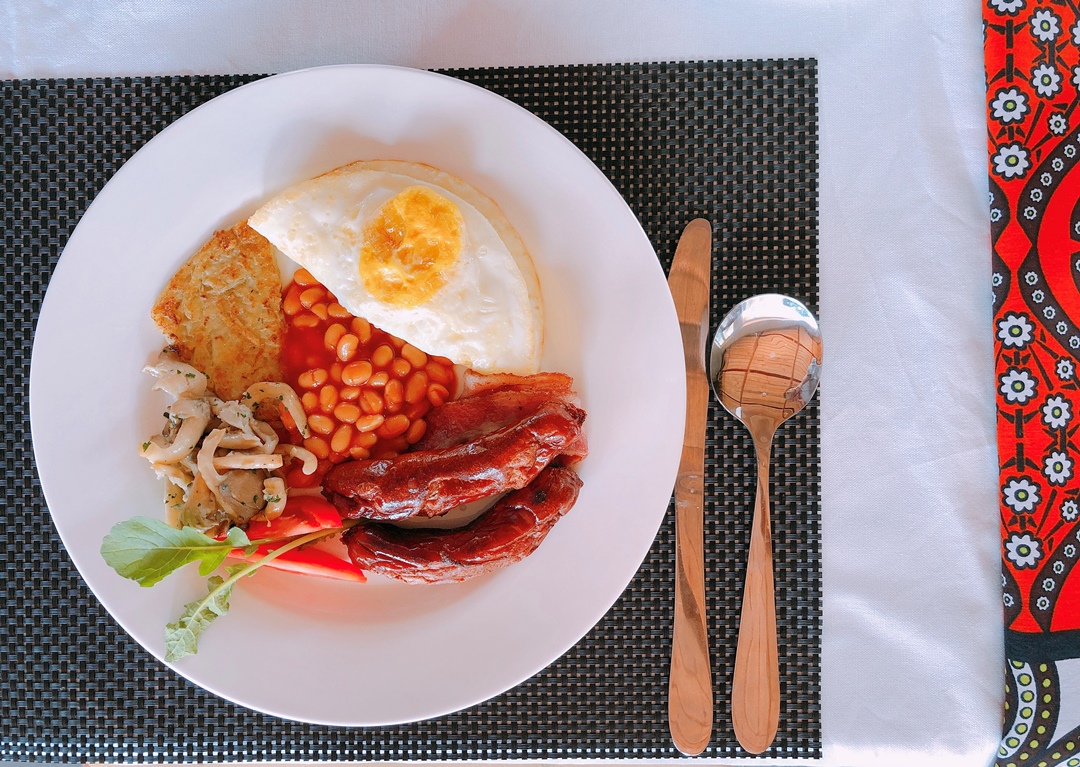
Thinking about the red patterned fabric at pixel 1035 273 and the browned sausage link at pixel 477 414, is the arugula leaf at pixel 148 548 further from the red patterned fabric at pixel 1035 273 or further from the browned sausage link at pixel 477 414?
the red patterned fabric at pixel 1035 273

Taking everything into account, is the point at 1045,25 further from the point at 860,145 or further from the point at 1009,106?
the point at 860,145

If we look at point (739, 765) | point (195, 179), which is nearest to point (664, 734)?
point (739, 765)

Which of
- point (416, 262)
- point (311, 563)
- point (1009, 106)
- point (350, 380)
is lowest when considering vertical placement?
point (311, 563)

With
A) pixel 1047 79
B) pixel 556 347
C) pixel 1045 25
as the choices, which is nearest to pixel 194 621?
pixel 556 347

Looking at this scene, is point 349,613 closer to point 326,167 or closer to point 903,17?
point 326,167

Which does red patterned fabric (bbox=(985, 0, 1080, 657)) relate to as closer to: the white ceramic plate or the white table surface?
the white table surface

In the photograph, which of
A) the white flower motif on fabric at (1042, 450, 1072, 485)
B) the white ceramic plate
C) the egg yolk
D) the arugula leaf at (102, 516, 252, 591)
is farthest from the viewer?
the white flower motif on fabric at (1042, 450, 1072, 485)

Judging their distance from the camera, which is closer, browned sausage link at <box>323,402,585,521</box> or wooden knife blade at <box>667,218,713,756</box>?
browned sausage link at <box>323,402,585,521</box>

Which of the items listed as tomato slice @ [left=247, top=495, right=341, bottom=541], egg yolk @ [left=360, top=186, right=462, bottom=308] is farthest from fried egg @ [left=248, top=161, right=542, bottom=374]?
tomato slice @ [left=247, top=495, right=341, bottom=541]
